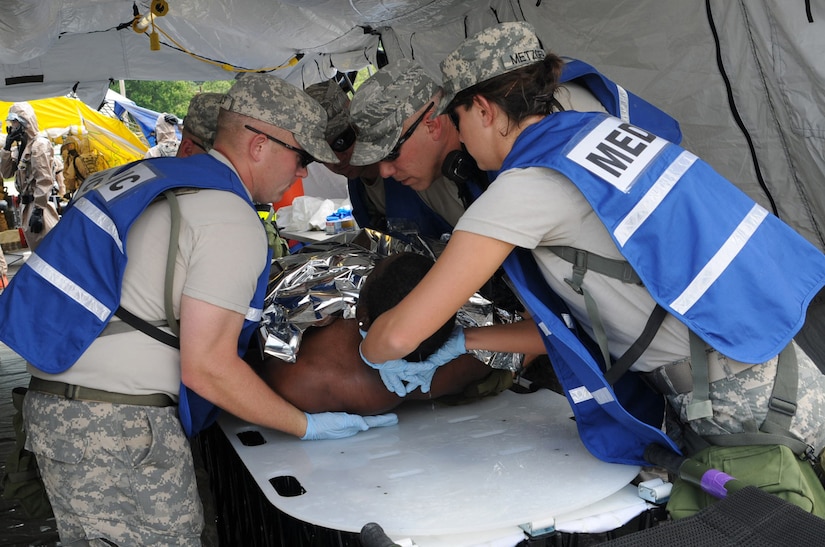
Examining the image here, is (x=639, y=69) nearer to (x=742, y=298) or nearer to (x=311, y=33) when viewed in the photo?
(x=742, y=298)

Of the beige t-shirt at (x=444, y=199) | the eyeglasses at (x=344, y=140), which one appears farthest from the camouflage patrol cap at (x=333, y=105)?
the beige t-shirt at (x=444, y=199)

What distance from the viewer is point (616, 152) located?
1.35 metres

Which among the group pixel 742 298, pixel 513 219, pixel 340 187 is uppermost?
pixel 513 219

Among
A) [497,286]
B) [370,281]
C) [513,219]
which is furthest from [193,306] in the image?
[497,286]

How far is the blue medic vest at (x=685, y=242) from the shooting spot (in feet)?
4.18

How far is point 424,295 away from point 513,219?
0.22m

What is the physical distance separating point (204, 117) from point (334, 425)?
61.9 inches

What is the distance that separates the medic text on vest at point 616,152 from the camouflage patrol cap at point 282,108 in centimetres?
A: 75

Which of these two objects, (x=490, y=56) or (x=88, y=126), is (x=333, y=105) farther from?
(x=88, y=126)

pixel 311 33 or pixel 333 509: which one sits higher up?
pixel 311 33

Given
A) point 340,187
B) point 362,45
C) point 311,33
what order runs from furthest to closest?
point 340,187, point 362,45, point 311,33

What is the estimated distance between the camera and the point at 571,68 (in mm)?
1995

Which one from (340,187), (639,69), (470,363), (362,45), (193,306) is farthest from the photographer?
(340,187)

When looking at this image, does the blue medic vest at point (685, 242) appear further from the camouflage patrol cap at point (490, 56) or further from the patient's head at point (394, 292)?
the patient's head at point (394, 292)
